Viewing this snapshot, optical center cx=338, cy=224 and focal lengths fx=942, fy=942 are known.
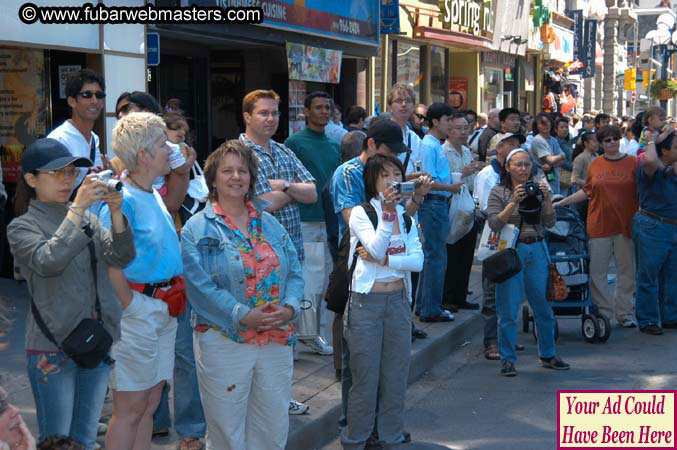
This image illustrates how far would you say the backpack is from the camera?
5641 millimetres

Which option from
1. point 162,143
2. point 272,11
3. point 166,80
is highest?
point 272,11

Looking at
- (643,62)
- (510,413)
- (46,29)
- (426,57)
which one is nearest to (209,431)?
(510,413)

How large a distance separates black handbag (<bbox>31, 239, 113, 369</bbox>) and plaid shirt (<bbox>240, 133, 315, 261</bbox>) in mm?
2069

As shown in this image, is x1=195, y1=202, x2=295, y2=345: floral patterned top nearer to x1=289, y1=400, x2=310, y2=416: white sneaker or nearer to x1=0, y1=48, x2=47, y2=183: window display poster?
x1=289, y1=400, x2=310, y2=416: white sneaker

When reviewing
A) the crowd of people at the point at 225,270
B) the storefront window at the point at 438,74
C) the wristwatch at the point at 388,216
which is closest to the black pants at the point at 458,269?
the crowd of people at the point at 225,270

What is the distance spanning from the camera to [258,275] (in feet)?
15.3

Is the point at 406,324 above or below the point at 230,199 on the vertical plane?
below

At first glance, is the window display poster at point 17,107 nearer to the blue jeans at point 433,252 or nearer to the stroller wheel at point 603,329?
the blue jeans at point 433,252

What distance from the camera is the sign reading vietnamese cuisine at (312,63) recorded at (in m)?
14.0

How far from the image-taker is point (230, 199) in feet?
15.6

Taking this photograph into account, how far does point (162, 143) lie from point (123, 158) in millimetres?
203

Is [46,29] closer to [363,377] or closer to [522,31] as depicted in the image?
[363,377]

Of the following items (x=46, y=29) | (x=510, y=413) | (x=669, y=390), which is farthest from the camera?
(x=46, y=29)

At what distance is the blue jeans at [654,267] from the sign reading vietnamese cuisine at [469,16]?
12140 mm
